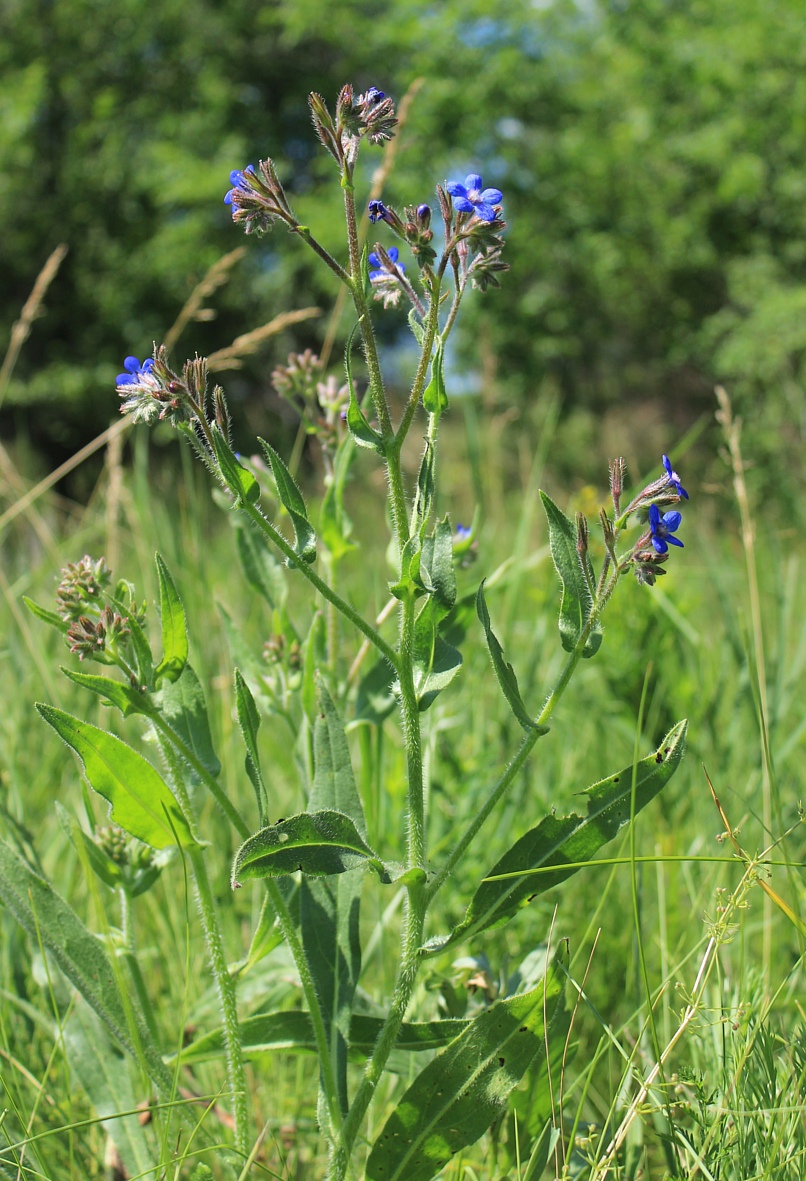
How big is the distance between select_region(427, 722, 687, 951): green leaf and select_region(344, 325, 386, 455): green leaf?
504 millimetres

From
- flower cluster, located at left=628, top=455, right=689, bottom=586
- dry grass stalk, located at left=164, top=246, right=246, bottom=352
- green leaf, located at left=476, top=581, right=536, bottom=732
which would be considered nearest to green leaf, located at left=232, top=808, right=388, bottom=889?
green leaf, located at left=476, top=581, right=536, bottom=732

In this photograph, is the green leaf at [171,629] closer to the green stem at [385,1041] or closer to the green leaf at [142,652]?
the green leaf at [142,652]

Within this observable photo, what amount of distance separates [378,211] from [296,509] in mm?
433

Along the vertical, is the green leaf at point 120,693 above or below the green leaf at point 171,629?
below

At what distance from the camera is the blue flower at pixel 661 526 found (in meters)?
1.14

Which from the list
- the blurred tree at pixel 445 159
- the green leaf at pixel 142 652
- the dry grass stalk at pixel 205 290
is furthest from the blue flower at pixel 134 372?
the blurred tree at pixel 445 159

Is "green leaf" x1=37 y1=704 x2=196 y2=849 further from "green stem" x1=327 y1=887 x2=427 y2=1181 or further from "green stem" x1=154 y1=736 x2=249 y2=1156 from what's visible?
"green stem" x1=327 y1=887 x2=427 y2=1181

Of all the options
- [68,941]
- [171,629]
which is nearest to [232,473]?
[171,629]

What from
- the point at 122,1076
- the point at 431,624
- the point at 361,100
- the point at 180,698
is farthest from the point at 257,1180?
the point at 361,100

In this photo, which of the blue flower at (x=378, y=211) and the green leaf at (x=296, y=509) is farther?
the blue flower at (x=378, y=211)

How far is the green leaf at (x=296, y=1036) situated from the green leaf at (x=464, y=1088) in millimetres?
73

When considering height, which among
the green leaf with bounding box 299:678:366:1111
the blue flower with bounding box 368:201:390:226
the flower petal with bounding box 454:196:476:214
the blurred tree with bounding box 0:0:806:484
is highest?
the blurred tree with bounding box 0:0:806:484

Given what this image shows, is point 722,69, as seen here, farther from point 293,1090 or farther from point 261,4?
point 293,1090

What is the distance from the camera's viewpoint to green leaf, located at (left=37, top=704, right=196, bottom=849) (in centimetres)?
117
